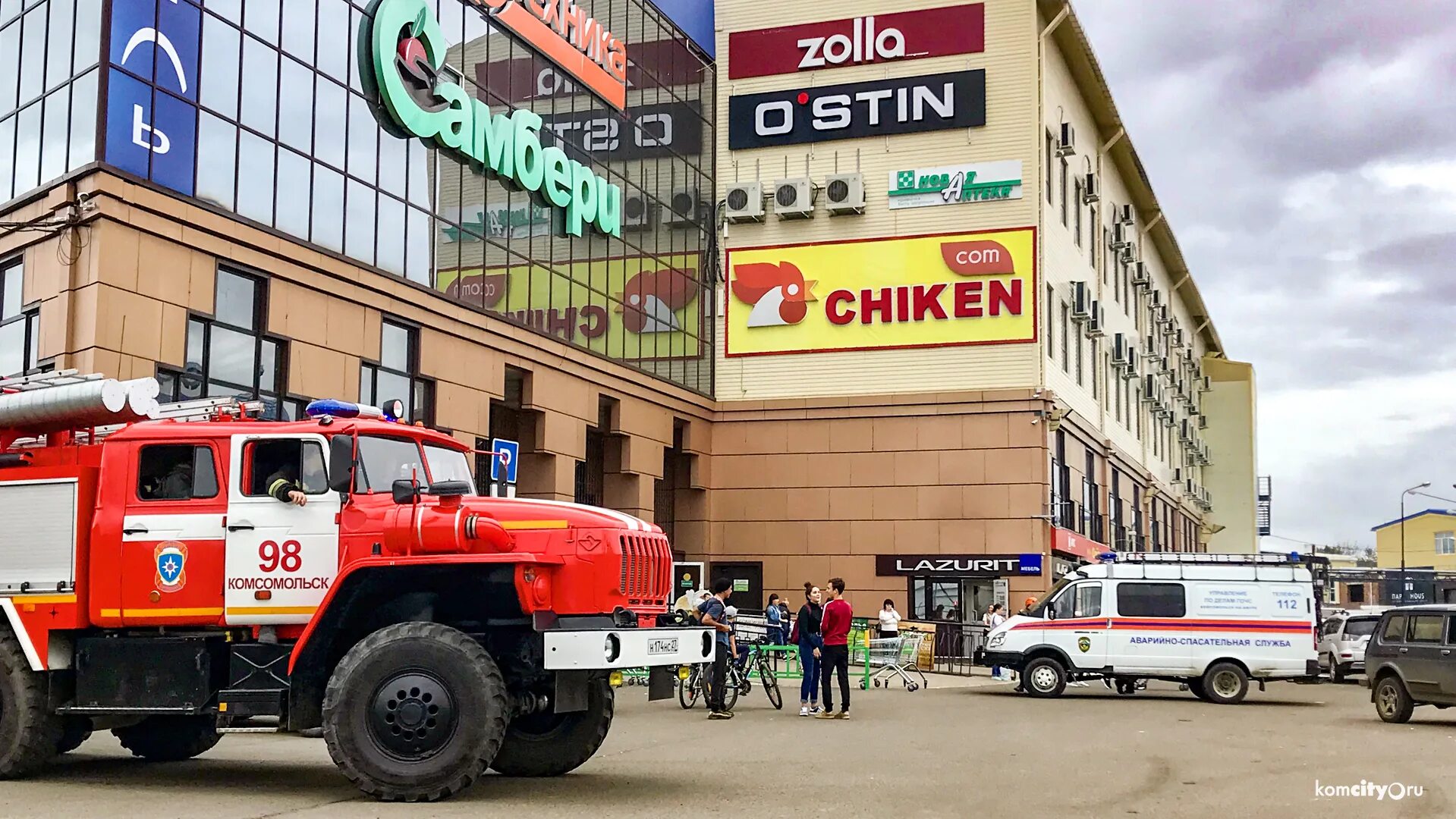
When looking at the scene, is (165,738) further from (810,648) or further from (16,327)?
(16,327)

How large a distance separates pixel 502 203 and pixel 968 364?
14.7 m

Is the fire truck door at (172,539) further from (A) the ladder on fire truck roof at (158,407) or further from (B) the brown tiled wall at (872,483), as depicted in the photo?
(B) the brown tiled wall at (872,483)

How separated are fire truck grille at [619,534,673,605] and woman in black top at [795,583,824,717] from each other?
8481 millimetres

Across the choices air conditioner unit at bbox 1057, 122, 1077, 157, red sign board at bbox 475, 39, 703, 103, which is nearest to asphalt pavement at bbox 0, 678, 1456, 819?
red sign board at bbox 475, 39, 703, 103

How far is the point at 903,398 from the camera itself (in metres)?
42.0

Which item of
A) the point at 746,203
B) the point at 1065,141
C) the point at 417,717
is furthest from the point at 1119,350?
the point at 417,717

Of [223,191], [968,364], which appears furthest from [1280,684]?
[223,191]

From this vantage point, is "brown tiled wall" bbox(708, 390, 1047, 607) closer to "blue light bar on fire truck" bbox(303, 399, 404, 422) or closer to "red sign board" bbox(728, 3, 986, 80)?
"red sign board" bbox(728, 3, 986, 80)

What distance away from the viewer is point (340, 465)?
11758 mm

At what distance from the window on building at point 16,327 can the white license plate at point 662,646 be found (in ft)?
46.8

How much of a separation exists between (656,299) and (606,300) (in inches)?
127

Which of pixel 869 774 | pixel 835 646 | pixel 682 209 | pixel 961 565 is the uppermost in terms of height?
pixel 682 209

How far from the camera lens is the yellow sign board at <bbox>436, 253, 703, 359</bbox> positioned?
32688mm

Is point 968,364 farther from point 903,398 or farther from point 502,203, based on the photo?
point 502,203
